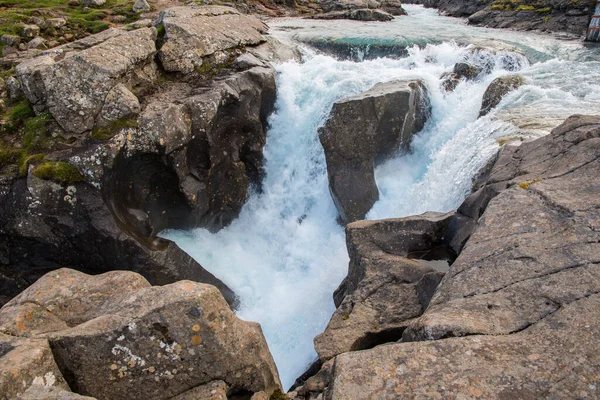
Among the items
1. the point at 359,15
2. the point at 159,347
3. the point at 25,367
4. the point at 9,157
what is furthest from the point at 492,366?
the point at 359,15

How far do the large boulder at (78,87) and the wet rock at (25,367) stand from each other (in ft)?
26.8

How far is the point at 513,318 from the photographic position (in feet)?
19.7

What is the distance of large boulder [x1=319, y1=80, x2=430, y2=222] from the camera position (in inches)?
→ 644

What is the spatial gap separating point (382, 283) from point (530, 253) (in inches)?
156

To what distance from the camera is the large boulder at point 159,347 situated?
677 cm

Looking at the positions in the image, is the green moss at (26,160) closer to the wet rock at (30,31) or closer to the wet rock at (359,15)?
the wet rock at (30,31)

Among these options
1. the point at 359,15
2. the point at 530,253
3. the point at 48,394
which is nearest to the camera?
the point at 48,394

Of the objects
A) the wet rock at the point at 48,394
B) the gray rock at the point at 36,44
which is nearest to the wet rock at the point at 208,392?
the wet rock at the point at 48,394

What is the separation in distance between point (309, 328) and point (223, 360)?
6.58 m

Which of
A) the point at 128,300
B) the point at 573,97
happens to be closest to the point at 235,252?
the point at 128,300

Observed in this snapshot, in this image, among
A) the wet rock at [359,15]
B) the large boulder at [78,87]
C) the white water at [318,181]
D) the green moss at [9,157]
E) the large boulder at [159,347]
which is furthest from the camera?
the wet rock at [359,15]

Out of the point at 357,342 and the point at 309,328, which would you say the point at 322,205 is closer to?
the point at 309,328

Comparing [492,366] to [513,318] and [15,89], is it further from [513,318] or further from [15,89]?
[15,89]

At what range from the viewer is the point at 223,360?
706 cm
